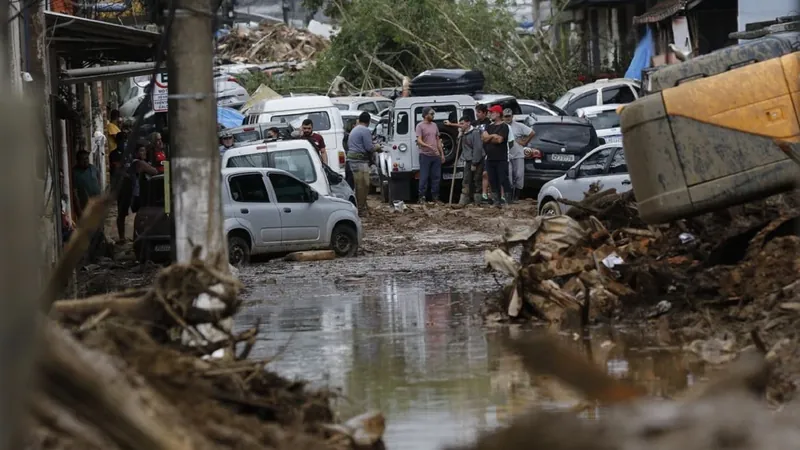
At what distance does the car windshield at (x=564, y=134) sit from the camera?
97.5ft

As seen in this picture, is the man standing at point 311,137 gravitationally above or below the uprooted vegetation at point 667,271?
above

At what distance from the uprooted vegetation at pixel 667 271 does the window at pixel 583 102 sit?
24365mm

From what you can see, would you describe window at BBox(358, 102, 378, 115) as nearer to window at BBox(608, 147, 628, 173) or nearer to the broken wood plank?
window at BBox(608, 147, 628, 173)

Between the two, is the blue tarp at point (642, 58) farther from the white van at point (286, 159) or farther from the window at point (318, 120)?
the white van at point (286, 159)

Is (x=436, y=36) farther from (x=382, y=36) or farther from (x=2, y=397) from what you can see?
(x=2, y=397)

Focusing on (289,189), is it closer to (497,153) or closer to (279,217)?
(279,217)

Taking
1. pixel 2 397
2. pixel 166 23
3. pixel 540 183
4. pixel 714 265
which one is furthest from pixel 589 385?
pixel 540 183

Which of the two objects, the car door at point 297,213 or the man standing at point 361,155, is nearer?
the car door at point 297,213

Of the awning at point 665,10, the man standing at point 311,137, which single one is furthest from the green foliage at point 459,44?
the man standing at point 311,137

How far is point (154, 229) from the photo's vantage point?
20.3m

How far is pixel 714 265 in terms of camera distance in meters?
12.3

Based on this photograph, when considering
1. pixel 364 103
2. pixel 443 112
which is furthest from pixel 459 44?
pixel 443 112

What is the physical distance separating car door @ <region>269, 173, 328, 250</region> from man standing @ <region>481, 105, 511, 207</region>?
6284 mm

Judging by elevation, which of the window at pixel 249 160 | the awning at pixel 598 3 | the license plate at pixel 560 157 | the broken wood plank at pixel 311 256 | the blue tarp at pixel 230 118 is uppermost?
the awning at pixel 598 3
